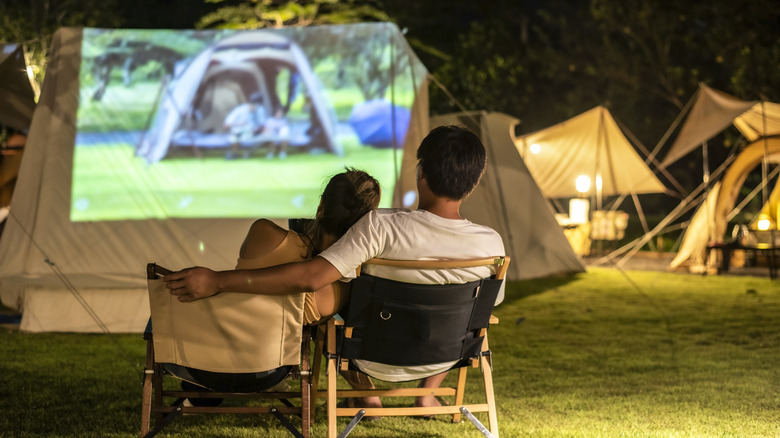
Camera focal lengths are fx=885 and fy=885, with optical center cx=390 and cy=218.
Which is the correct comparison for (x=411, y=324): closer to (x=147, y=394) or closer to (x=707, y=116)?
(x=147, y=394)

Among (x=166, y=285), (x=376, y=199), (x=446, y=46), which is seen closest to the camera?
(x=166, y=285)

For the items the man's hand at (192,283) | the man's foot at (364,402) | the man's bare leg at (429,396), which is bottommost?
the man's foot at (364,402)

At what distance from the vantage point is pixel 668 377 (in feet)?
14.7

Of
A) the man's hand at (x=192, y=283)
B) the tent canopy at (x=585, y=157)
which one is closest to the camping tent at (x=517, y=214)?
the man's hand at (x=192, y=283)

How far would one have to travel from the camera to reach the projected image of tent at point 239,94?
5.96 meters

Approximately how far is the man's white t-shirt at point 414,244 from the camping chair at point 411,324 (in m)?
0.06

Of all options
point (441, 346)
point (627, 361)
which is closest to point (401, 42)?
point (627, 361)

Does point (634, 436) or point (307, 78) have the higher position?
point (307, 78)

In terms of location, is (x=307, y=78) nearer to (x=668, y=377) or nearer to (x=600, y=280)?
(x=668, y=377)

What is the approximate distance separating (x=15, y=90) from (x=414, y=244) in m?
4.53

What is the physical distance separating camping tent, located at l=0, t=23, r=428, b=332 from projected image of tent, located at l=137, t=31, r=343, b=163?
0.13 meters

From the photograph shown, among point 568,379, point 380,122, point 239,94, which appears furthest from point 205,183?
point 568,379

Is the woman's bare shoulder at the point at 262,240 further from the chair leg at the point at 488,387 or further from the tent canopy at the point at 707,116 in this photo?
the tent canopy at the point at 707,116

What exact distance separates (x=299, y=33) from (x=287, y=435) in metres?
3.54
